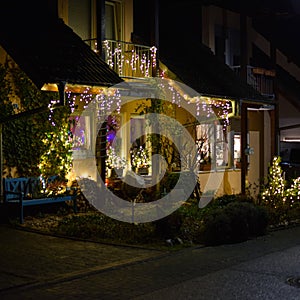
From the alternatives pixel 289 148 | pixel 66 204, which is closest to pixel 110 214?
pixel 66 204

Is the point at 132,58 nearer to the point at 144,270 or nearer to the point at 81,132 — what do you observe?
the point at 81,132

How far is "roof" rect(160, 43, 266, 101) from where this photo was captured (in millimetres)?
17938

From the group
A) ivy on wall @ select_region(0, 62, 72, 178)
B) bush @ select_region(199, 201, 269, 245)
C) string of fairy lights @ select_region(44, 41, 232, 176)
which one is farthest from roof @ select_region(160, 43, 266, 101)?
bush @ select_region(199, 201, 269, 245)

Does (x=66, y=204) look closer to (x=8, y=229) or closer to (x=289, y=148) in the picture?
(x=8, y=229)

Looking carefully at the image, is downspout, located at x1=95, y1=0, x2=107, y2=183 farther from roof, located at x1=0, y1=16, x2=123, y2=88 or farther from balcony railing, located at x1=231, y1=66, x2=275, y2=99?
balcony railing, located at x1=231, y1=66, x2=275, y2=99

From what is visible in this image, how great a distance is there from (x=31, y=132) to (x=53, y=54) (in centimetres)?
207

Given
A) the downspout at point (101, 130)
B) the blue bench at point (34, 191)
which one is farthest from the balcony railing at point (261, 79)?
the blue bench at point (34, 191)

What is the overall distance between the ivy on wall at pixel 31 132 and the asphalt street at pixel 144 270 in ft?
→ 10.9

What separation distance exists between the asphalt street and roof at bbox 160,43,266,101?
6.54 m

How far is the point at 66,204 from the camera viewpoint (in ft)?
51.2

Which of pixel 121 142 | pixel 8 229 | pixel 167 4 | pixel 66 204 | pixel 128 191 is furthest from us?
pixel 167 4

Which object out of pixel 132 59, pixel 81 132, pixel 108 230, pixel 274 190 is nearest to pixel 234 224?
pixel 108 230

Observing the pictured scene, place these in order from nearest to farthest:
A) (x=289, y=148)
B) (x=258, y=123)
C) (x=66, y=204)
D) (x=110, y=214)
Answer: (x=110, y=214) < (x=66, y=204) < (x=258, y=123) < (x=289, y=148)

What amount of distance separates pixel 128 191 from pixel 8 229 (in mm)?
4216
